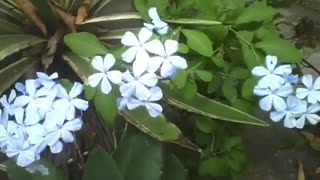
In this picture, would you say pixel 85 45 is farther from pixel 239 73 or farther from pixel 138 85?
pixel 239 73

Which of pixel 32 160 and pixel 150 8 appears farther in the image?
pixel 150 8

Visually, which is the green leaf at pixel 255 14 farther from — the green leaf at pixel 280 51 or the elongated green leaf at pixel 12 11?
the elongated green leaf at pixel 12 11

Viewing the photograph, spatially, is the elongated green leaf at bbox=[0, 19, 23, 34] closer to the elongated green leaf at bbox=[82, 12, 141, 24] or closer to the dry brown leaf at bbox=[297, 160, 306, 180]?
the elongated green leaf at bbox=[82, 12, 141, 24]

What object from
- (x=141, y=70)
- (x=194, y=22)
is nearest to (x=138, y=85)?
(x=141, y=70)

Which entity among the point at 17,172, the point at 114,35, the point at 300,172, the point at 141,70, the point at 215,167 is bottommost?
the point at 300,172

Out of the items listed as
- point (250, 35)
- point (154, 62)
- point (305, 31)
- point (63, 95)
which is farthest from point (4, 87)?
point (305, 31)

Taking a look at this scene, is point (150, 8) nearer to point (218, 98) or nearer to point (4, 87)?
point (218, 98)
